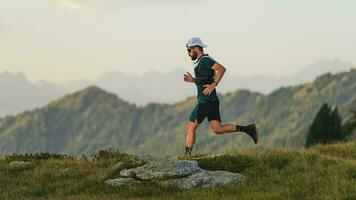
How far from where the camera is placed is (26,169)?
653 inches

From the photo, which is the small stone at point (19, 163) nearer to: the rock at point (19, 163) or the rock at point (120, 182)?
the rock at point (19, 163)

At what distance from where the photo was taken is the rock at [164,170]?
13469 millimetres

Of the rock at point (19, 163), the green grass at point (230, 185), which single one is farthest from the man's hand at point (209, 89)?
the rock at point (19, 163)

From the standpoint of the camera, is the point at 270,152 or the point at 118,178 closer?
the point at 118,178

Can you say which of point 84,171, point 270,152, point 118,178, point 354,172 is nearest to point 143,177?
point 118,178

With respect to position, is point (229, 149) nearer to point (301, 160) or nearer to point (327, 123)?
point (301, 160)

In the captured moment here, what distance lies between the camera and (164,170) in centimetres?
1368

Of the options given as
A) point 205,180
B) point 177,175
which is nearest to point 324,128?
point 177,175

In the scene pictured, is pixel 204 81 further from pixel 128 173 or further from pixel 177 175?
pixel 128 173

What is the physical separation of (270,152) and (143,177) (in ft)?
12.8

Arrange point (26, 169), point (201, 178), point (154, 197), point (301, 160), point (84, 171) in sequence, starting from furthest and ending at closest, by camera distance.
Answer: point (26, 169)
point (84, 171)
point (301, 160)
point (201, 178)
point (154, 197)

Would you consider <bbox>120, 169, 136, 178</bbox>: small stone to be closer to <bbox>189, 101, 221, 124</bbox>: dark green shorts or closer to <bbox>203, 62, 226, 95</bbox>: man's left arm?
<bbox>189, 101, 221, 124</bbox>: dark green shorts

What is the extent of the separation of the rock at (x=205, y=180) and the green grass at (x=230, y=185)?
0.24 m

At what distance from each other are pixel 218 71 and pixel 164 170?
3.21 meters
